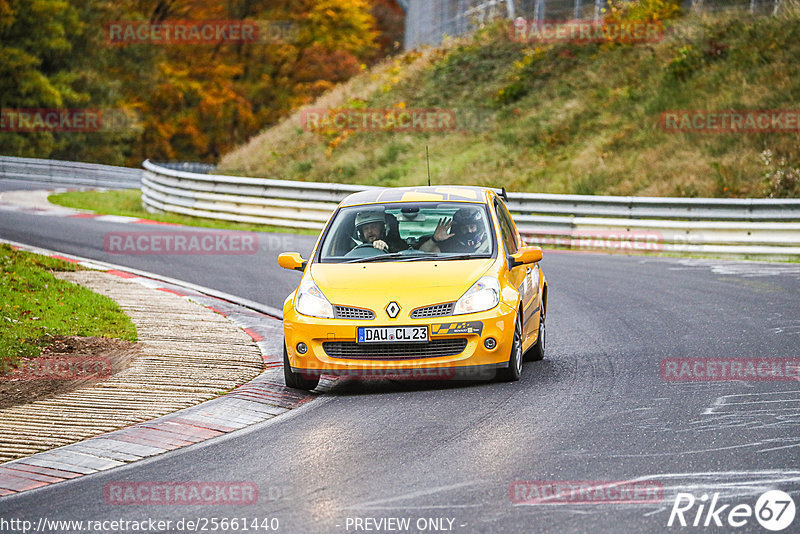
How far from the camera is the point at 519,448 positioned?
6.99 meters

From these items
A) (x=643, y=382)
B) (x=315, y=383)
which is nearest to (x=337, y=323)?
(x=315, y=383)

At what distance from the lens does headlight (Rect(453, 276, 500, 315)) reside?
29.3 feet

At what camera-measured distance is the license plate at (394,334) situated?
8.77 m

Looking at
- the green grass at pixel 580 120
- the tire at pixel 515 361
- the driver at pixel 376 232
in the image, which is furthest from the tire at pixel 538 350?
the green grass at pixel 580 120

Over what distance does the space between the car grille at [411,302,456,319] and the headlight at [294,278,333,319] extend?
721 millimetres

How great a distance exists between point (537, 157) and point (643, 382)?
71.3 feet

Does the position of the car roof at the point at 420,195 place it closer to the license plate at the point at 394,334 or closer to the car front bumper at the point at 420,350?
the car front bumper at the point at 420,350

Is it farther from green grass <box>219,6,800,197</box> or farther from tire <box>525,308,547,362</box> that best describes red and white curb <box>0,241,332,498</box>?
green grass <box>219,6,800,197</box>

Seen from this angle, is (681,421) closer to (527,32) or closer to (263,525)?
(263,525)

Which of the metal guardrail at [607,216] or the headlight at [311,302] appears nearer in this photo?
the headlight at [311,302]

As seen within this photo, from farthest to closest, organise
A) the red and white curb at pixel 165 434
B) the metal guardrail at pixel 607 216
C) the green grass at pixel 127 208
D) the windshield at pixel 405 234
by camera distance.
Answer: the green grass at pixel 127 208
the metal guardrail at pixel 607 216
the windshield at pixel 405 234
the red and white curb at pixel 165 434

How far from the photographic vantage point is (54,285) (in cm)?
1363

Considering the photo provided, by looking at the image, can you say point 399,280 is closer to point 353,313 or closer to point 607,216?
point 353,313

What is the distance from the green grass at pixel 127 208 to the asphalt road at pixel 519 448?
14305mm
